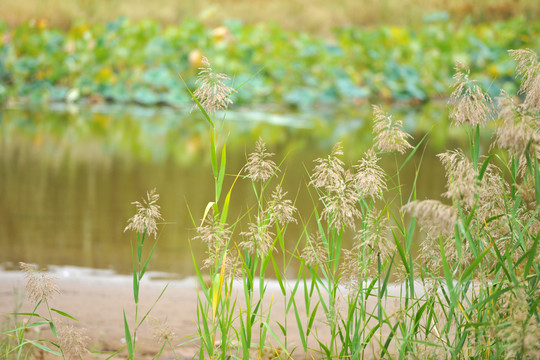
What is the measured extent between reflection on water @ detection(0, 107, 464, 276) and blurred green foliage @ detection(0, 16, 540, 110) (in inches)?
16.0

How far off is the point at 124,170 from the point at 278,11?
15.6 feet

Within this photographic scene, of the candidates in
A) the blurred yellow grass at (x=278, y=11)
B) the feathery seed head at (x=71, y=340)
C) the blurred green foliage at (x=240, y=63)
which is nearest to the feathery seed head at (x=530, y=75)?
the feathery seed head at (x=71, y=340)

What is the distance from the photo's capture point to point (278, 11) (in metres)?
7.35

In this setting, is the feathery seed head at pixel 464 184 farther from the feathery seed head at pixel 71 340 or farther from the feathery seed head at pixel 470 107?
the feathery seed head at pixel 71 340

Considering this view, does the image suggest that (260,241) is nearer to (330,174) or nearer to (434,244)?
(330,174)

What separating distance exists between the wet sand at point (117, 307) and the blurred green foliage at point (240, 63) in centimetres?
334

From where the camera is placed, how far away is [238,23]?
6.10 m

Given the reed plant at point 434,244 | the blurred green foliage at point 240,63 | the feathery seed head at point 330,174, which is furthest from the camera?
the blurred green foliage at point 240,63

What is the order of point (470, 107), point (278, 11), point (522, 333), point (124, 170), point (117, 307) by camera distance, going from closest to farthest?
point (522, 333), point (470, 107), point (117, 307), point (124, 170), point (278, 11)

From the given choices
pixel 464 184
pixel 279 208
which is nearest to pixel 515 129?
pixel 464 184

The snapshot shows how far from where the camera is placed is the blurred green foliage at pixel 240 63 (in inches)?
204

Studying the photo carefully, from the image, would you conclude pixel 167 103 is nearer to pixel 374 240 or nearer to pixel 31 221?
pixel 31 221

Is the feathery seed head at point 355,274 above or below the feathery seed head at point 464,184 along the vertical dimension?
below

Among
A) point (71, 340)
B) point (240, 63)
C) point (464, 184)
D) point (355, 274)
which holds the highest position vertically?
point (240, 63)
